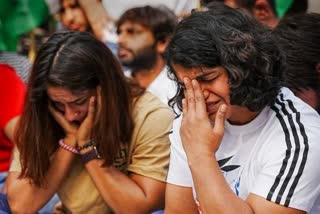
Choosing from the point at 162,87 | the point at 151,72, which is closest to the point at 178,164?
the point at 162,87

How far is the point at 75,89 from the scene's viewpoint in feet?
8.67

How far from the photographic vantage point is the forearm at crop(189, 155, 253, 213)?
2.00 m

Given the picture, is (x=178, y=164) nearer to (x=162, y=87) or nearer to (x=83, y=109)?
(x=83, y=109)

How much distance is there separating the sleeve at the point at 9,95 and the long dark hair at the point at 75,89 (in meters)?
0.50

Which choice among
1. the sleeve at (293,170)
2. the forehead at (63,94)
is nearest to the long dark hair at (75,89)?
the forehead at (63,94)

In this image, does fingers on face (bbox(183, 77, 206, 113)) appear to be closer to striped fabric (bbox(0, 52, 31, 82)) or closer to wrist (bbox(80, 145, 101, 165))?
wrist (bbox(80, 145, 101, 165))

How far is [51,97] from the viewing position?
271 cm

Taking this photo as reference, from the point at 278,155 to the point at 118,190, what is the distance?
32.4 inches

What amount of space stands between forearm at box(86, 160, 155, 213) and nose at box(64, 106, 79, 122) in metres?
0.19

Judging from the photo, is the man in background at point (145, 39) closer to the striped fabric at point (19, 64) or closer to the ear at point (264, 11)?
the ear at point (264, 11)

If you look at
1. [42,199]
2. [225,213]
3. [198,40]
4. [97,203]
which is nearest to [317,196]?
[225,213]

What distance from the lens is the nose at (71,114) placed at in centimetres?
271

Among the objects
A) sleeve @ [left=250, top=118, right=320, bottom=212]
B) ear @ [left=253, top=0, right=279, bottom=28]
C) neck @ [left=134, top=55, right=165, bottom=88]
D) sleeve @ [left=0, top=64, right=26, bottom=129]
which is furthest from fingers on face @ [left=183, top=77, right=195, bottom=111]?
neck @ [left=134, top=55, right=165, bottom=88]

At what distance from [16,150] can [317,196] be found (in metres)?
1.41
